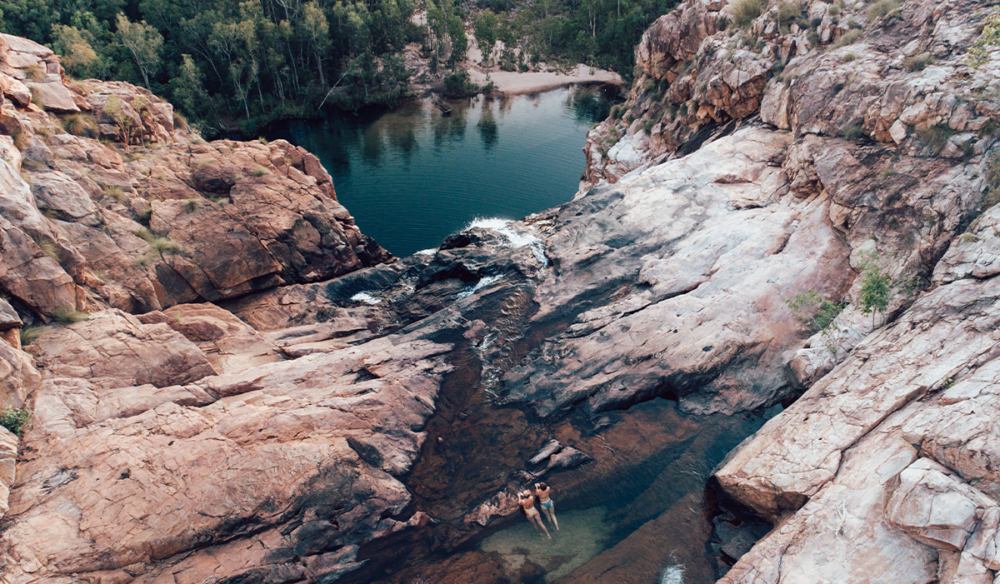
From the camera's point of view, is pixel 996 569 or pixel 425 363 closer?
pixel 996 569

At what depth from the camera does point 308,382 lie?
61.1 ft

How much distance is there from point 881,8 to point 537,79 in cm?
5474

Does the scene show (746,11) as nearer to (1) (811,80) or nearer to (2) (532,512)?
(1) (811,80)

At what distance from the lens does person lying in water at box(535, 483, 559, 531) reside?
1596 centimetres

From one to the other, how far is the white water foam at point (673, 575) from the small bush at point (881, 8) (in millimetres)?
24649

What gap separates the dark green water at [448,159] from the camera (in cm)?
3922

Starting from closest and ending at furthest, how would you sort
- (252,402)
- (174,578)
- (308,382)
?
1. (174,578)
2. (252,402)
3. (308,382)

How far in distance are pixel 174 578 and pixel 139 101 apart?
2272 centimetres

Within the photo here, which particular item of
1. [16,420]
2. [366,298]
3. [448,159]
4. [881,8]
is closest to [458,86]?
[448,159]

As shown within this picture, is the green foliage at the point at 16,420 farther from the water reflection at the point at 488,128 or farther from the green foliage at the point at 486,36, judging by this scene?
the green foliage at the point at 486,36

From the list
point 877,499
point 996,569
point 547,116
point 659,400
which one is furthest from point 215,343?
point 547,116

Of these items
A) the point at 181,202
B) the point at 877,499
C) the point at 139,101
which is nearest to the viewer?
the point at 877,499

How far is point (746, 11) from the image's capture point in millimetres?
31703

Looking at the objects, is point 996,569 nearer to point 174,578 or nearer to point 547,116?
point 174,578
